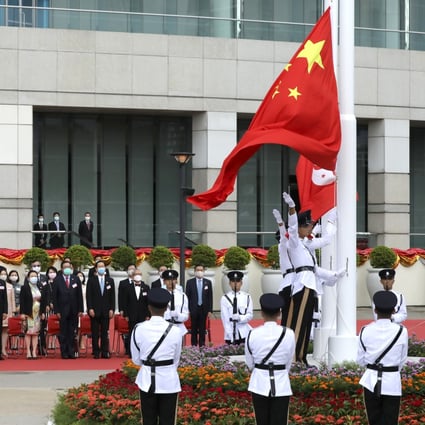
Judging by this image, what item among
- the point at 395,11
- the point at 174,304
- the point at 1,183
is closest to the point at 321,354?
the point at 174,304

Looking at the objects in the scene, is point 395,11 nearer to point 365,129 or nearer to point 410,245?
point 365,129

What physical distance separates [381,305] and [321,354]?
17.9 feet

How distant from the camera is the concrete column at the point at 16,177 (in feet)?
100

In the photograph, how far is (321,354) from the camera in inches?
640

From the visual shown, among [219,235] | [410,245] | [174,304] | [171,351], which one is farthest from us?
[410,245]

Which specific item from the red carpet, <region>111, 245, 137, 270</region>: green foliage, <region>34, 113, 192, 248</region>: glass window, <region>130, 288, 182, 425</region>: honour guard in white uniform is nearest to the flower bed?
<region>130, 288, 182, 425</region>: honour guard in white uniform

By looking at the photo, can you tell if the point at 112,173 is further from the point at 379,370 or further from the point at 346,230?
the point at 379,370

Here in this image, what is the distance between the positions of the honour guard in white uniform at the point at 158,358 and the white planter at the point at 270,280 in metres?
18.3

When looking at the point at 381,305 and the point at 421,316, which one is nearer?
the point at 381,305

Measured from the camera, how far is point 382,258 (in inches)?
1198

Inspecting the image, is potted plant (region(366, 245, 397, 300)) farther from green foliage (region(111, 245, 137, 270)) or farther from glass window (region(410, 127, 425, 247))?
glass window (region(410, 127, 425, 247))

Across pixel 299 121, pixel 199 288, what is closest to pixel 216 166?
pixel 199 288

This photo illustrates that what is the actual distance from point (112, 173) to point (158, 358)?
25170mm

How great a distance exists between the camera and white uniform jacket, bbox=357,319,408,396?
10.9 metres
